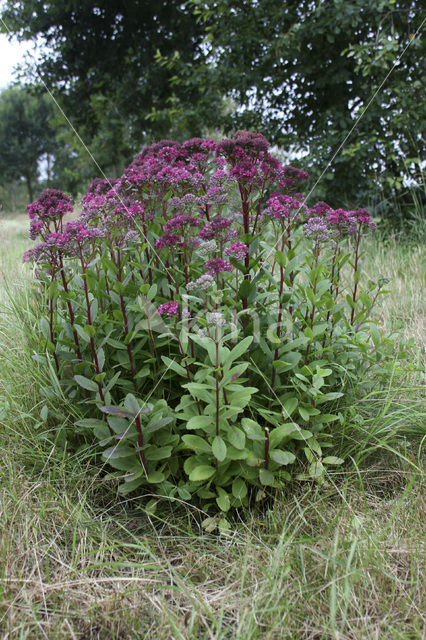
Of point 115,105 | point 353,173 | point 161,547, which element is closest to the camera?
point 161,547

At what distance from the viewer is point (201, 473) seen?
1826 millimetres

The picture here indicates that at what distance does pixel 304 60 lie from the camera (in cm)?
586

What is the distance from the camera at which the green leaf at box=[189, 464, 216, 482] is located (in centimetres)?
180

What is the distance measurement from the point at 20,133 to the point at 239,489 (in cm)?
3252

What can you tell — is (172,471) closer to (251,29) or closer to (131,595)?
(131,595)

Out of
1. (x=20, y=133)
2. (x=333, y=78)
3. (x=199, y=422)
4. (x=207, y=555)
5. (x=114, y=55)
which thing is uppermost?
(x=20, y=133)

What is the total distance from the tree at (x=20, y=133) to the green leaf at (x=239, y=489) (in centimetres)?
3069

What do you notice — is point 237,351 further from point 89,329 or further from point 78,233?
point 78,233

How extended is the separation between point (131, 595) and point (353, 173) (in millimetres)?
5455

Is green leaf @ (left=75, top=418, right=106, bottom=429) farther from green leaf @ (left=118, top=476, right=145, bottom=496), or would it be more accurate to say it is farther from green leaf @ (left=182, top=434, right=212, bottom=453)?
green leaf @ (left=182, top=434, right=212, bottom=453)

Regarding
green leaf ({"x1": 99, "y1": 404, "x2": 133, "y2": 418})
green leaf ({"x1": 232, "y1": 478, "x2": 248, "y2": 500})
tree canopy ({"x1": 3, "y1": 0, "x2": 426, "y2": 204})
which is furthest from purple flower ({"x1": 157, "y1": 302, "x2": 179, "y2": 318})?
tree canopy ({"x1": 3, "y1": 0, "x2": 426, "y2": 204})

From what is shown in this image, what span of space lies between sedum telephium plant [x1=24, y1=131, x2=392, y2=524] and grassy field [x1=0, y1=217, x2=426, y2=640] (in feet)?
0.53

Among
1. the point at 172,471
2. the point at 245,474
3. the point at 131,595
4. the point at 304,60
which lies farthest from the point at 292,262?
the point at 304,60

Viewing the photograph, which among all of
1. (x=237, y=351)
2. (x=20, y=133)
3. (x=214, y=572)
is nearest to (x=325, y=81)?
(x=237, y=351)
